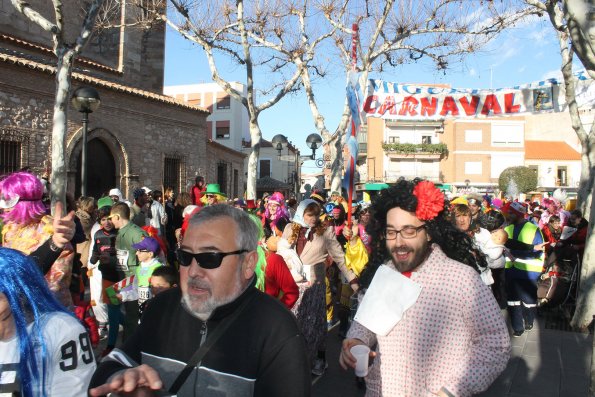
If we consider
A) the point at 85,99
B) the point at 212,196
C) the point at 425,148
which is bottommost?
the point at 212,196

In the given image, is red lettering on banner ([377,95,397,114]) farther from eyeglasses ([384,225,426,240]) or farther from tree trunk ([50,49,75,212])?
eyeglasses ([384,225,426,240])

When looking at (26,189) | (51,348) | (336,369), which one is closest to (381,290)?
(51,348)

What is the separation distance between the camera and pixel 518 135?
174ft

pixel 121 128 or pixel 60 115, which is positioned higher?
pixel 121 128

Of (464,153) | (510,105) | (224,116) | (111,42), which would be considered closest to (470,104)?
(510,105)

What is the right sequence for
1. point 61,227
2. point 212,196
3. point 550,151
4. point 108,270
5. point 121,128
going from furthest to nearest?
point 550,151
point 121,128
point 212,196
point 108,270
point 61,227

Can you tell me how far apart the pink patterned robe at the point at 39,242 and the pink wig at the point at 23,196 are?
2.0 inches

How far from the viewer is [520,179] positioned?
4747 centimetres

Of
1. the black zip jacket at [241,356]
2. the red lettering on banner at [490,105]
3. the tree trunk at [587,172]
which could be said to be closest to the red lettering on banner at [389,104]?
the red lettering on banner at [490,105]

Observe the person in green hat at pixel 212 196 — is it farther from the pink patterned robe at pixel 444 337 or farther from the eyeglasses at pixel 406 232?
the pink patterned robe at pixel 444 337

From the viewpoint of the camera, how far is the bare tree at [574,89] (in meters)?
4.66

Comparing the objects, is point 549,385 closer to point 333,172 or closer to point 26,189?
point 26,189

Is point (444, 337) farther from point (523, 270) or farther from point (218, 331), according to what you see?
point (523, 270)

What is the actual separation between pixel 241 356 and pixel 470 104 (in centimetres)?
941
